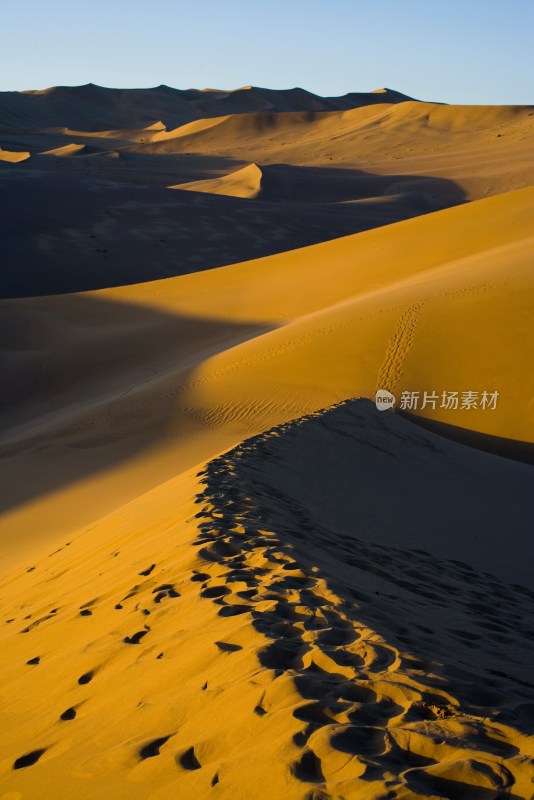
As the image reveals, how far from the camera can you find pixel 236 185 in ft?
155

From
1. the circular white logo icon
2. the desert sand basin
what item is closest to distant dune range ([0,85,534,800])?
the desert sand basin

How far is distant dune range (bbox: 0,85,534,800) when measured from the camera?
8.11ft

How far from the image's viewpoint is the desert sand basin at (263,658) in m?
2.31

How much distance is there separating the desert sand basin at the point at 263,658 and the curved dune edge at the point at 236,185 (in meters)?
40.4

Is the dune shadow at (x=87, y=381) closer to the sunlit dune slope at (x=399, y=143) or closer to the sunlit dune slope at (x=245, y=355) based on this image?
the sunlit dune slope at (x=245, y=355)

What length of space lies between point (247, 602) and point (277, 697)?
0.96 m

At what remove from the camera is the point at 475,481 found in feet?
29.1

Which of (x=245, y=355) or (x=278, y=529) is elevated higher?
(x=278, y=529)

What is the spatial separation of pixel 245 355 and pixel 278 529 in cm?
869

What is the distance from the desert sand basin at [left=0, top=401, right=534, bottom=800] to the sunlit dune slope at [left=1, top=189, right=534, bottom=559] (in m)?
2.87

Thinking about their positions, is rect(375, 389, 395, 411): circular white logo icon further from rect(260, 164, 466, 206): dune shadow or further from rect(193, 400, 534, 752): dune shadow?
rect(260, 164, 466, 206): dune shadow

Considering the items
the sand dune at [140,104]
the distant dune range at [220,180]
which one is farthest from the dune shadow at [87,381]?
the sand dune at [140,104]

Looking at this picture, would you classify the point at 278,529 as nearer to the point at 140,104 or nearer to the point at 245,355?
the point at 245,355

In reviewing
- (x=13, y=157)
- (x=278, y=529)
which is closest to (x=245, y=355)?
(x=278, y=529)
